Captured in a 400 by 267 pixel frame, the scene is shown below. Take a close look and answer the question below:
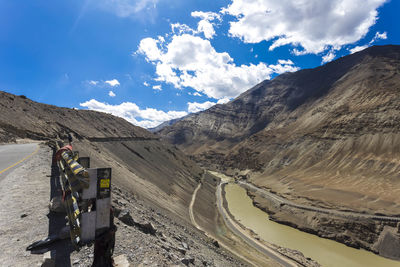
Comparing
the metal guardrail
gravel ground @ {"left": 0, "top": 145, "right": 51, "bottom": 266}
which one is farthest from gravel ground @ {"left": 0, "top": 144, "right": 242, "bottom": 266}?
the metal guardrail

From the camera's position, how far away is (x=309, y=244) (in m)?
35.0

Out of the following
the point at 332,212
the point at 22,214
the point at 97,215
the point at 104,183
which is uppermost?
the point at 104,183

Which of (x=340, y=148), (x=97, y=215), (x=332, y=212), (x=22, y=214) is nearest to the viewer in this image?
(x=97, y=215)

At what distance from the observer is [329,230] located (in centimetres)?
3762

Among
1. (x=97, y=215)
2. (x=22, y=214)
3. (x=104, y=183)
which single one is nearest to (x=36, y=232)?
(x=22, y=214)

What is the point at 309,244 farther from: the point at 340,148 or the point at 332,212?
the point at 340,148

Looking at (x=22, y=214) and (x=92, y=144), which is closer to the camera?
(x=22, y=214)

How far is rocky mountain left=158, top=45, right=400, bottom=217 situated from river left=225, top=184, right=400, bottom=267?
9.91 metres

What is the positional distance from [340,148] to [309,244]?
4882 centimetres

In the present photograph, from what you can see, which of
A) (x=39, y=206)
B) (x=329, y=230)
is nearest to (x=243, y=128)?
(x=329, y=230)

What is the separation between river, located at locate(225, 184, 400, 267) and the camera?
30.3 m

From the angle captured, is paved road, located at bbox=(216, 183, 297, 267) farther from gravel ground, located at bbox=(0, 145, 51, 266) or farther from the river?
gravel ground, located at bbox=(0, 145, 51, 266)

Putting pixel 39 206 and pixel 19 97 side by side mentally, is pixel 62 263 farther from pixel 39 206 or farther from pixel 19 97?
pixel 19 97

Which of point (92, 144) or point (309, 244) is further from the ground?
point (92, 144)
